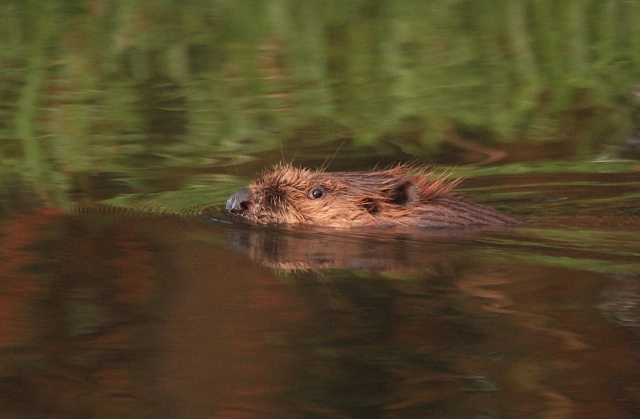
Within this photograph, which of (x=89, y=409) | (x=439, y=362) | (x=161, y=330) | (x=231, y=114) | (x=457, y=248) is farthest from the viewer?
(x=231, y=114)

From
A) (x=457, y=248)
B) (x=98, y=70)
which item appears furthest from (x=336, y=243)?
(x=98, y=70)

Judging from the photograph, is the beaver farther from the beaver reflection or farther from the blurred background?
the blurred background

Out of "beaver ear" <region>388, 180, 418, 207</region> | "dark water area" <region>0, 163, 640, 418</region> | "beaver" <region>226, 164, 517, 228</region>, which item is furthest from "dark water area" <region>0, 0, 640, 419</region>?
"beaver ear" <region>388, 180, 418, 207</region>

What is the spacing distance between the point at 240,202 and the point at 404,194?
28.6 inches

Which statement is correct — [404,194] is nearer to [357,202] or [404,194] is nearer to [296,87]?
[357,202]

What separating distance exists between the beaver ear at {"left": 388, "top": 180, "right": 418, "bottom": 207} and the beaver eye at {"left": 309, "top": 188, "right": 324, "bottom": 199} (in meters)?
0.32

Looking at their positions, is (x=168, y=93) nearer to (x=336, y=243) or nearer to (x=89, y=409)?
(x=336, y=243)

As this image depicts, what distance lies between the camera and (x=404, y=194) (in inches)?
207

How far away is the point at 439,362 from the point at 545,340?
35cm

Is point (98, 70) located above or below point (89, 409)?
above

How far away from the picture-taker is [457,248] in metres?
4.59

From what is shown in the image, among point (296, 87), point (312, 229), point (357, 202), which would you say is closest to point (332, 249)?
point (312, 229)

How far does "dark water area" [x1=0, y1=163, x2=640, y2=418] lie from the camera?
286 cm

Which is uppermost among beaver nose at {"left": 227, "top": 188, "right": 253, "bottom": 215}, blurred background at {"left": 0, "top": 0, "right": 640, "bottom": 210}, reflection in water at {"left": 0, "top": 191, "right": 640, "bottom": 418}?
blurred background at {"left": 0, "top": 0, "right": 640, "bottom": 210}
